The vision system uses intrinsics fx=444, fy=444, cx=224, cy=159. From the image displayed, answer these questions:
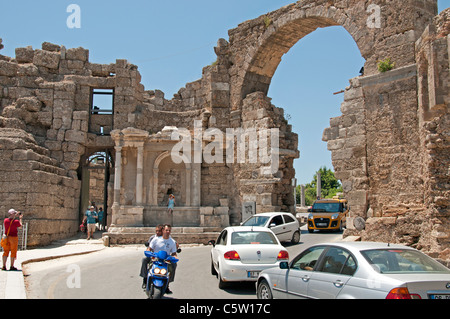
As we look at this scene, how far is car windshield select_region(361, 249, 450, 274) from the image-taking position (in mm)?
5246

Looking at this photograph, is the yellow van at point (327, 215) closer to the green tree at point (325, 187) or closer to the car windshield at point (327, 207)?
the car windshield at point (327, 207)

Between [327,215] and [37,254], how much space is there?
11.6m

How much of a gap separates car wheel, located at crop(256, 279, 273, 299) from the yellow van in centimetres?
1257

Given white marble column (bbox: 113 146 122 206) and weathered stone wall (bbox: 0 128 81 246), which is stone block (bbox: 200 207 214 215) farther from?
weathered stone wall (bbox: 0 128 81 246)

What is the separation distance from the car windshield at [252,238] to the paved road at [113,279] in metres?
0.93

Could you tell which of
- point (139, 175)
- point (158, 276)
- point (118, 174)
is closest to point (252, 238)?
point (158, 276)

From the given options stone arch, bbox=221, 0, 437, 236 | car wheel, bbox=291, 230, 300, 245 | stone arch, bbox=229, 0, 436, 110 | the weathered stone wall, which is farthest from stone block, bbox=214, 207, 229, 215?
the weathered stone wall

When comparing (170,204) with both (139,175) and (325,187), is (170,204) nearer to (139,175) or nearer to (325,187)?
(139,175)

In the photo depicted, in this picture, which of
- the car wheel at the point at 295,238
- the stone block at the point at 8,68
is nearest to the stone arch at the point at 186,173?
the car wheel at the point at 295,238

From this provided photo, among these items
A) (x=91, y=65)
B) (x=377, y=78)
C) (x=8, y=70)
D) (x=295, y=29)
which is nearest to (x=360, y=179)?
(x=377, y=78)

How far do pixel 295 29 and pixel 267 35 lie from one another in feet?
3.85

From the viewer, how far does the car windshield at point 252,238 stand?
921 centimetres

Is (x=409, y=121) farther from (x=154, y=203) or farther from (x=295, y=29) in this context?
(x=154, y=203)

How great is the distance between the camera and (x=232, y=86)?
20.3 metres
